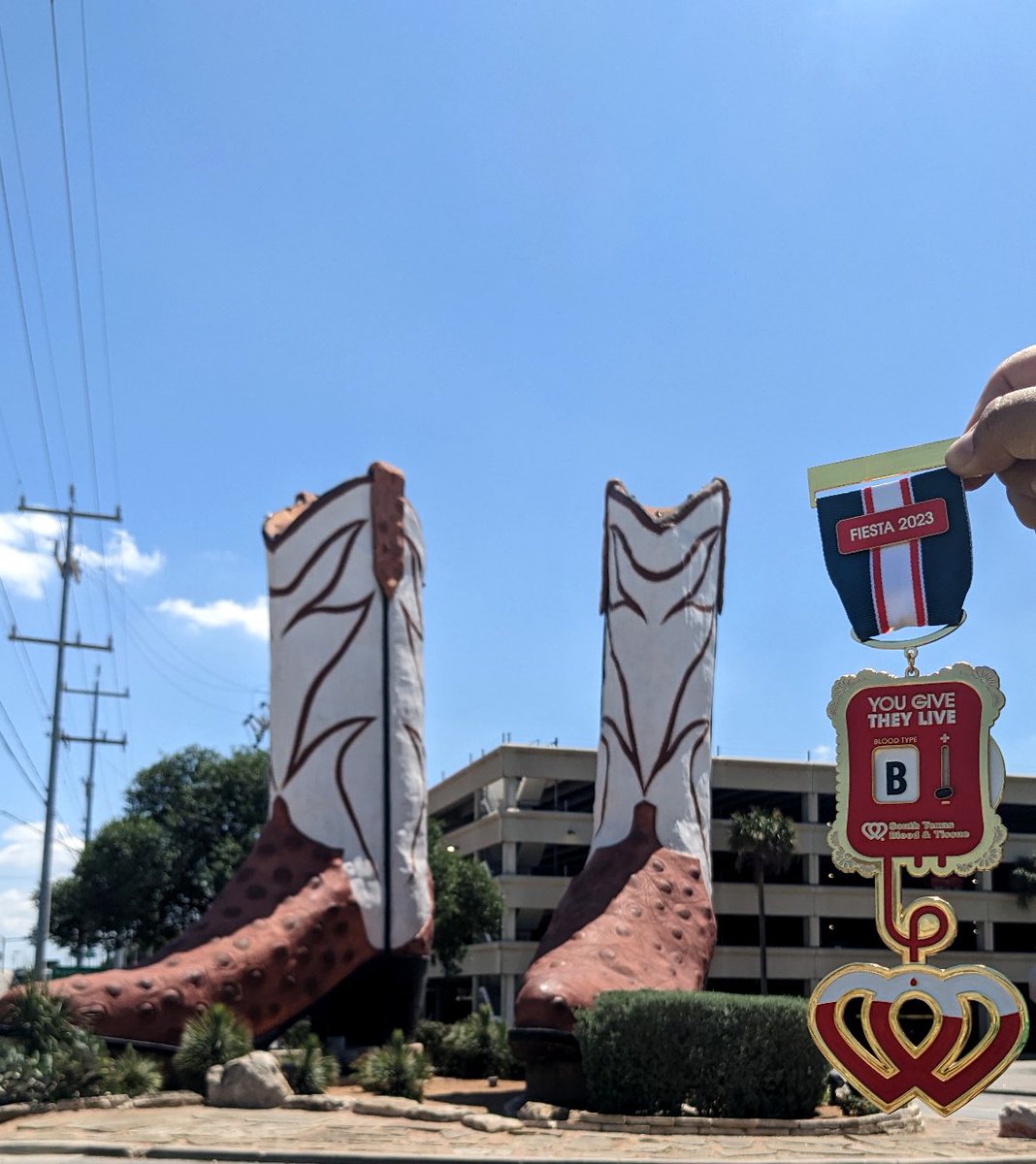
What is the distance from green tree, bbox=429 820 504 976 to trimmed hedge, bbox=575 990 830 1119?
1820cm

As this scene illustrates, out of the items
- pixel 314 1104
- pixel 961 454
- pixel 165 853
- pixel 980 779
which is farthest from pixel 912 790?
pixel 165 853

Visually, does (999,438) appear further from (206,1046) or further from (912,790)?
(206,1046)

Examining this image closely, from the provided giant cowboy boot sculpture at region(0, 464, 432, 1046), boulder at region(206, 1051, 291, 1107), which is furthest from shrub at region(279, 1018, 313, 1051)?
boulder at region(206, 1051, 291, 1107)

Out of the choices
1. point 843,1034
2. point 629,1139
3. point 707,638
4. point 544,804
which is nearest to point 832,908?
point 544,804

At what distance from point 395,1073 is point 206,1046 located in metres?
2.20

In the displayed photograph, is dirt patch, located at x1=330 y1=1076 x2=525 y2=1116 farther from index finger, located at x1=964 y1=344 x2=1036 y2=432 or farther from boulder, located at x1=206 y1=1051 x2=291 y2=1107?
index finger, located at x1=964 y1=344 x2=1036 y2=432

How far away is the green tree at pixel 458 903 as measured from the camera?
3183cm

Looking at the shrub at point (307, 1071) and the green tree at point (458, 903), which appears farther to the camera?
the green tree at point (458, 903)

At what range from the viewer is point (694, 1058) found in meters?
13.6

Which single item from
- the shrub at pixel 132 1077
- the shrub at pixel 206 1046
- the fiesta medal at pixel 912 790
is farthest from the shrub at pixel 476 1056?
the fiesta medal at pixel 912 790

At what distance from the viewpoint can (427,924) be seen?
1764 cm

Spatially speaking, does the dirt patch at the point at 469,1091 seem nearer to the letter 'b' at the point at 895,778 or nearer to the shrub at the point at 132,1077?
the shrub at the point at 132,1077

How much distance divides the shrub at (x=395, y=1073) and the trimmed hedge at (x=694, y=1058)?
2.35m

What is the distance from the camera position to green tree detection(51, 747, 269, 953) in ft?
116
